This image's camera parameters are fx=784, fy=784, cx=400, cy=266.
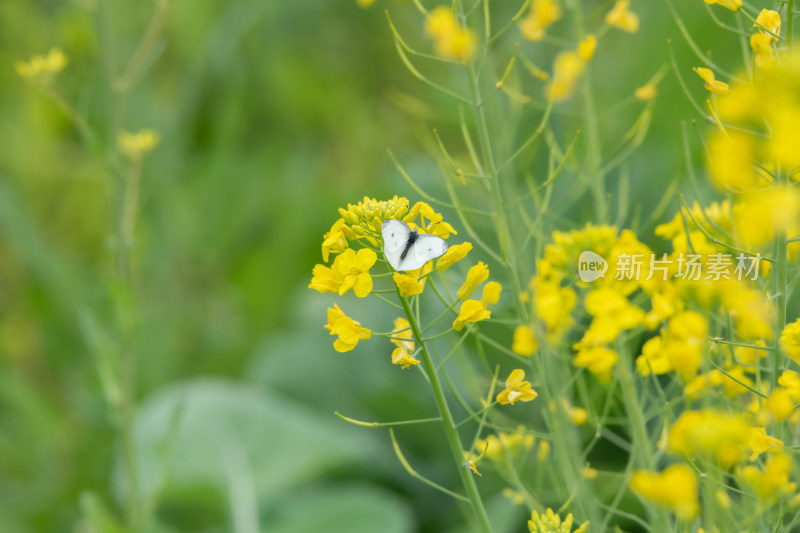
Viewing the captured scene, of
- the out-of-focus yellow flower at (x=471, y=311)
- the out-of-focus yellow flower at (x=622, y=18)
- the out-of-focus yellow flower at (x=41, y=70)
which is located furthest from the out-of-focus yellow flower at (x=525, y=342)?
the out-of-focus yellow flower at (x=41, y=70)

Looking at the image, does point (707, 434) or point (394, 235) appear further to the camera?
point (394, 235)

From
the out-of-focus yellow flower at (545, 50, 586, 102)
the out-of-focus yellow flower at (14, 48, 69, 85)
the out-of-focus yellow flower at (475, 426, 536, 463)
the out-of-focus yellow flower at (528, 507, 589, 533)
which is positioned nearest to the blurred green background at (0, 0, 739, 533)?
the out-of-focus yellow flower at (14, 48, 69, 85)

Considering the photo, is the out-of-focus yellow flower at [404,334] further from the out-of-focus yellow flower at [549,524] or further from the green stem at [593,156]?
the green stem at [593,156]

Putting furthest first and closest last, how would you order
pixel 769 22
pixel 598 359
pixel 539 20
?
pixel 539 20 < pixel 769 22 < pixel 598 359

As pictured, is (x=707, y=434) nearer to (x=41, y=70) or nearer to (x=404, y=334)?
(x=404, y=334)

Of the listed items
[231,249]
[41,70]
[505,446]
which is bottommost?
[505,446]

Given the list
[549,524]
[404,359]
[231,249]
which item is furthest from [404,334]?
[231,249]

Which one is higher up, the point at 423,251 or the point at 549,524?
the point at 423,251

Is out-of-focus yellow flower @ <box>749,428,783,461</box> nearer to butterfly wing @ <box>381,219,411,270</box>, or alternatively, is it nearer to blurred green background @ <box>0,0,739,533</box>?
butterfly wing @ <box>381,219,411,270</box>
